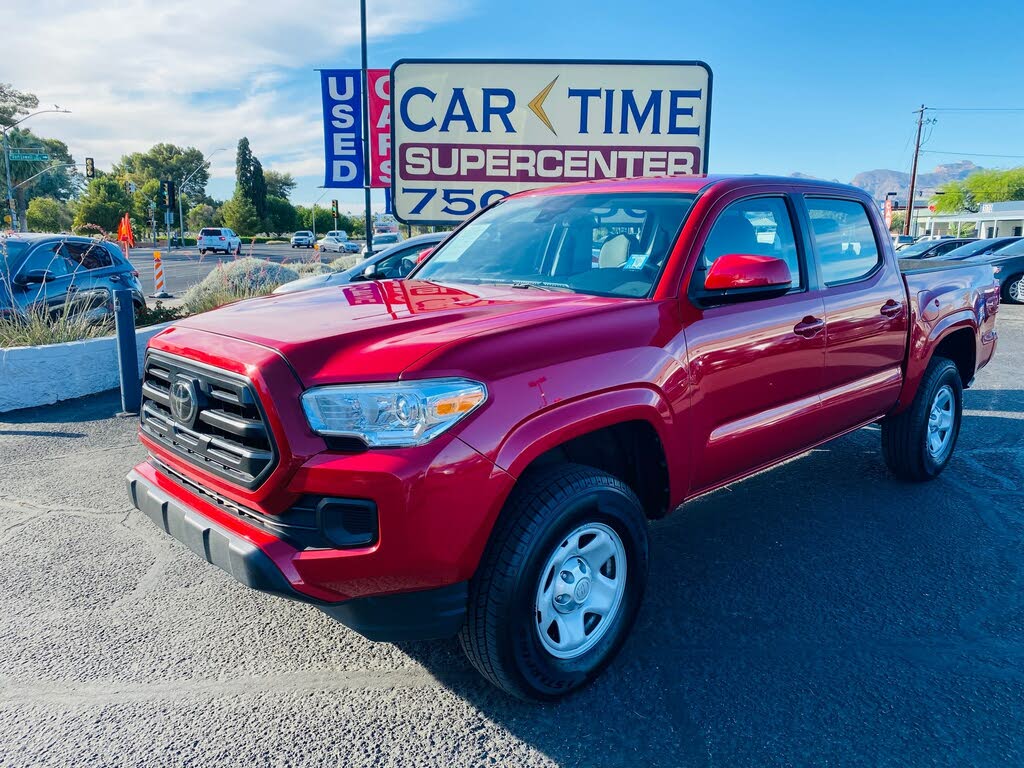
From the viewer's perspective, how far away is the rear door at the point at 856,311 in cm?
388

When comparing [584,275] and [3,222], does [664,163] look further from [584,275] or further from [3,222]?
[3,222]

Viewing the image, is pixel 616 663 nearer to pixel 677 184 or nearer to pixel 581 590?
pixel 581 590

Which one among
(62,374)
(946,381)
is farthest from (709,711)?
(62,374)

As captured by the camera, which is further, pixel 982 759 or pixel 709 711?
pixel 709 711

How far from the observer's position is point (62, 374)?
282 inches

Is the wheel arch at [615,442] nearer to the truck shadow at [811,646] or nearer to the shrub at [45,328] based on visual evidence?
the truck shadow at [811,646]

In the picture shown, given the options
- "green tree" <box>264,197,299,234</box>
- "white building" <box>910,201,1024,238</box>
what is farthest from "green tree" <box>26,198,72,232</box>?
"white building" <box>910,201,1024,238</box>

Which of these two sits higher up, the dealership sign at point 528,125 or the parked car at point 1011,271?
the dealership sign at point 528,125

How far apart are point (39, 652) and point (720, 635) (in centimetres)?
276

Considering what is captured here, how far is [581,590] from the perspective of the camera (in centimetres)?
267

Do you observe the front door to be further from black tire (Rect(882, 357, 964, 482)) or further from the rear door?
black tire (Rect(882, 357, 964, 482))

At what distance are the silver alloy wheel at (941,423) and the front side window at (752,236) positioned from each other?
1.89 metres

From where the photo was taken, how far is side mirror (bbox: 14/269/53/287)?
28.8 feet

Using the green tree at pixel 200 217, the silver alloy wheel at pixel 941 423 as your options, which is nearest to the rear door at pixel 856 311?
the silver alloy wheel at pixel 941 423
